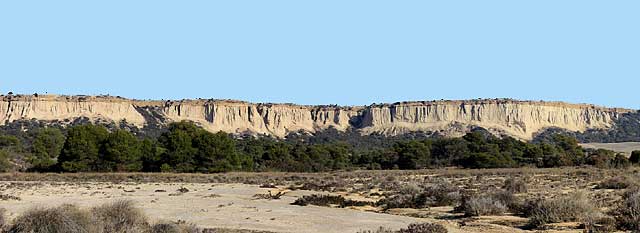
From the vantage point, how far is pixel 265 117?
162 meters

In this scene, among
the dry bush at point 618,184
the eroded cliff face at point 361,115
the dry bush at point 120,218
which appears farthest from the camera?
the eroded cliff face at point 361,115

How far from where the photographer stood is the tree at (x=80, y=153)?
66312 mm

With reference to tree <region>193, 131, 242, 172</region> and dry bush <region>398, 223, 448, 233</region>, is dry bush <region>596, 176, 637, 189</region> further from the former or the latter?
tree <region>193, 131, 242, 172</region>

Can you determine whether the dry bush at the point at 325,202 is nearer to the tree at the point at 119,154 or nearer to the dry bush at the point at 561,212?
the dry bush at the point at 561,212

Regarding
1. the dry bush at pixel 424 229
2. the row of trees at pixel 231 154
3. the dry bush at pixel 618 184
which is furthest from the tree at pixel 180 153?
the dry bush at pixel 424 229

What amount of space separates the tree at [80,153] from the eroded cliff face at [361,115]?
248ft

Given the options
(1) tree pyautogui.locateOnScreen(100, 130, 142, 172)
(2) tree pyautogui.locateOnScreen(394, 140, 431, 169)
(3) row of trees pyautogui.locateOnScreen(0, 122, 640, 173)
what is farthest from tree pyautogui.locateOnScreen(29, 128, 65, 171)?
(2) tree pyautogui.locateOnScreen(394, 140, 431, 169)

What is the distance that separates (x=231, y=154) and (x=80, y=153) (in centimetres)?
1389

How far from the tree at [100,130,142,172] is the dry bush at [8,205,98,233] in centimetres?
5442

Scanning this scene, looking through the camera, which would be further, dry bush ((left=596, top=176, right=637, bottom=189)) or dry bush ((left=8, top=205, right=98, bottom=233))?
dry bush ((left=596, top=176, right=637, bottom=189))

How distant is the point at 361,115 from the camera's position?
176250 mm

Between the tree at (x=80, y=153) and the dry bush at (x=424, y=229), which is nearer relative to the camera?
the dry bush at (x=424, y=229)

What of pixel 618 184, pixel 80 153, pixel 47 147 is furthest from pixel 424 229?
pixel 47 147

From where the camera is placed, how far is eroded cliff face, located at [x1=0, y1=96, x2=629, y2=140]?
14688 centimetres
